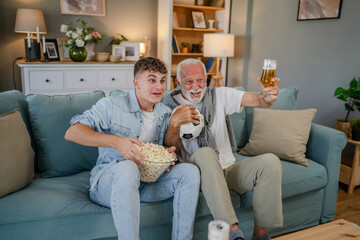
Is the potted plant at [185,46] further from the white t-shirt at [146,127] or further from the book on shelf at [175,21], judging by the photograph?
the white t-shirt at [146,127]

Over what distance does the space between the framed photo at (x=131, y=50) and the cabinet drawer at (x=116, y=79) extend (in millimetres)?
304

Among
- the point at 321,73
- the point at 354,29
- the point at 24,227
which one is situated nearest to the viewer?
the point at 24,227

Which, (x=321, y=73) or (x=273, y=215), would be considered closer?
(x=273, y=215)

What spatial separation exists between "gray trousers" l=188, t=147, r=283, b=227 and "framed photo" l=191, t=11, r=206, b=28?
120 inches

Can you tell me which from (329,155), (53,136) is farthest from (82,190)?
(329,155)

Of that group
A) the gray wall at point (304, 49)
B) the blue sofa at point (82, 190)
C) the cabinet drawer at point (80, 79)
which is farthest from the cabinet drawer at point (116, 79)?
the blue sofa at point (82, 190)

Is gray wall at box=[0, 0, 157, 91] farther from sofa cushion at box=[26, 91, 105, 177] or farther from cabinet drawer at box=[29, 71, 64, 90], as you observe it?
sofa cushion at box=[26, 91, 105, 177]

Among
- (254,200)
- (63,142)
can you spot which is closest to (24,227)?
(63,142)

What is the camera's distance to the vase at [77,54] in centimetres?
350

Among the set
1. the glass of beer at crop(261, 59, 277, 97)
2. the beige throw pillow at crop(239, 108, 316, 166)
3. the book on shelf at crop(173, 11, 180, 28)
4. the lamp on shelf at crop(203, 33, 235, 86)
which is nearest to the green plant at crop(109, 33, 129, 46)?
the book on shelf at crop(173, 11, 180, 28)

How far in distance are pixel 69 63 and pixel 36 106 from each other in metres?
1.75

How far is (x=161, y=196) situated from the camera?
1558 millimetres

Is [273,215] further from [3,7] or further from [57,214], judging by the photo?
[3,7]

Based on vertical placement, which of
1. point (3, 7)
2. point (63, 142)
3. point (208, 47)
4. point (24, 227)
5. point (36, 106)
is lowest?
point (24, 227)
